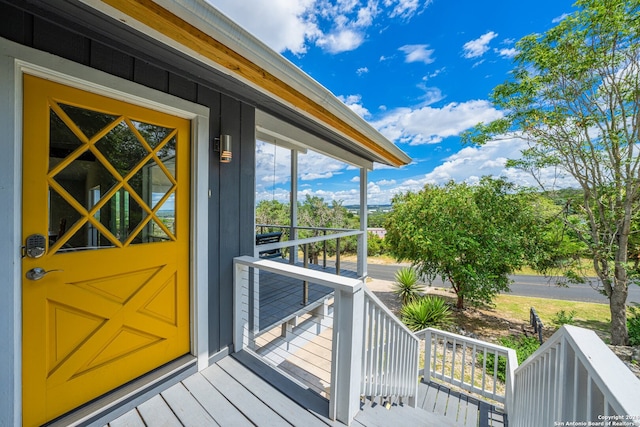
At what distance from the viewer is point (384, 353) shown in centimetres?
217

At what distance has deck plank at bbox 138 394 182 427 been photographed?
1.64m

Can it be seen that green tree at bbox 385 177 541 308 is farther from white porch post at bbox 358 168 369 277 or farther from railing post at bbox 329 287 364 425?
railing post at bbox 329 287 364 425

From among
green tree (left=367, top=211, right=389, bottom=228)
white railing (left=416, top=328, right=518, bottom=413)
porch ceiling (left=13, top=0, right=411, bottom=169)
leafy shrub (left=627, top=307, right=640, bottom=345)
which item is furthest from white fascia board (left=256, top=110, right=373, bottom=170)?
leafy shrub (left=627, top=307, right=640, bottom=345)

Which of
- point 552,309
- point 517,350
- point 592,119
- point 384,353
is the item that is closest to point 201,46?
point 384,353

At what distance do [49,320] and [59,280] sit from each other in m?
0.23

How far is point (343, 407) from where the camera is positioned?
67.6 inches

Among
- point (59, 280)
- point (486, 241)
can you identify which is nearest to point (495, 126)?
point (486, 241)

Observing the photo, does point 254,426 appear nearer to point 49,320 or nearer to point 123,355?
point 123,355

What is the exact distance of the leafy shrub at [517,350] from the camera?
5054 millimetres

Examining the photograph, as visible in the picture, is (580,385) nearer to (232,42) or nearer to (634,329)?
(232,42)

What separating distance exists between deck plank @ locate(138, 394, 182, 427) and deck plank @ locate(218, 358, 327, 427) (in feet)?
1.62

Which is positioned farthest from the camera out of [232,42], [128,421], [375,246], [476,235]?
[375,246]

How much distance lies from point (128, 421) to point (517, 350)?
7.19m

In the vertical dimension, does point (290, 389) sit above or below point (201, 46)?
below
